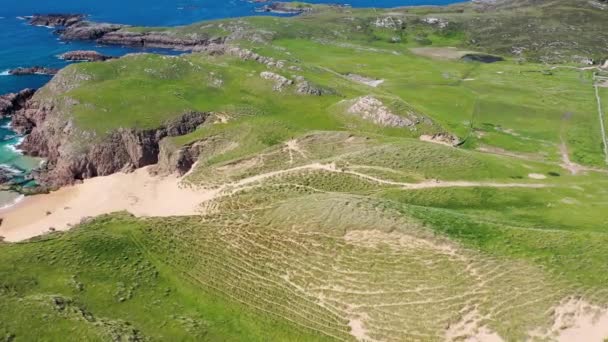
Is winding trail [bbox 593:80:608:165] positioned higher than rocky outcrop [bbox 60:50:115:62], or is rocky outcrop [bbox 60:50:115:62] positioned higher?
rocky outcrop [bbox 60:50:115:62]

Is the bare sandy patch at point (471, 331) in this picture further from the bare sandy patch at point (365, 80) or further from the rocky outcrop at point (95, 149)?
the bare sandy patch at point (365, 80)

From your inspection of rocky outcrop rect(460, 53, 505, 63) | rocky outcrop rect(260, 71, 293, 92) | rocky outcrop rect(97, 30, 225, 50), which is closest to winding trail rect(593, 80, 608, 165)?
rocky outcrop rect(460, 53, 505, 63)

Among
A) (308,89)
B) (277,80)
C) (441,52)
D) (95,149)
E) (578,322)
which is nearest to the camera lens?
(578,322)

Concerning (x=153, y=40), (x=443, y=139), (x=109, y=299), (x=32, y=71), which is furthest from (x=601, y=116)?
(x=32, y=71)

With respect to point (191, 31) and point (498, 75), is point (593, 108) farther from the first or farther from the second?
A: point (191, 31)

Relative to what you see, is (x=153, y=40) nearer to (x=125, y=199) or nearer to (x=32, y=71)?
(x=32, y=71)

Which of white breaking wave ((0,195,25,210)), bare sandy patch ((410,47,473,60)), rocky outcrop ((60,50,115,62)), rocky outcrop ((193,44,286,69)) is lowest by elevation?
white breaking wave ((0,195,25,210))

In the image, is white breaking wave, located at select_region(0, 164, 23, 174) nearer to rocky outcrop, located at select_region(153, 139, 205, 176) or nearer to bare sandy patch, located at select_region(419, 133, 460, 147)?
rocky outcrop, located at select_region(153, 139, 205, 176)
